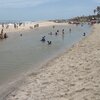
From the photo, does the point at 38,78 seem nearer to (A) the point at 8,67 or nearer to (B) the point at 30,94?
(B) the point at 30,94

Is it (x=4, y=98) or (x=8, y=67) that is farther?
(x=8, y=67)

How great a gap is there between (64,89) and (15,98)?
6.14 ft

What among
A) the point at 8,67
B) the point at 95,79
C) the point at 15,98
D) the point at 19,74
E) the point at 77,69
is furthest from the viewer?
the point at 8,67

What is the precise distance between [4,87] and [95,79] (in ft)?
14.2

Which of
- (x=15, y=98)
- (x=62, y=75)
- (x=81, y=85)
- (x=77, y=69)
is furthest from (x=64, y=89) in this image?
(x=77, y=69)

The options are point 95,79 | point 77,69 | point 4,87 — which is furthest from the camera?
point 77,69

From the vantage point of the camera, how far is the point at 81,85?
12.5m

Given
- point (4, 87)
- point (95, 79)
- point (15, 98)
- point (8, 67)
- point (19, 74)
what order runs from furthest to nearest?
point (8, 67), point (19, 74), point (4, 87), point (95, 79), point (15, 98)

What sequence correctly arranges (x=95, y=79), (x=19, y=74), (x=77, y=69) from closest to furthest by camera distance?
(x=95, y=79)
(x=77, y=69)
(x=19, y=74)

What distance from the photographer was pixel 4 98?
12.1 meters

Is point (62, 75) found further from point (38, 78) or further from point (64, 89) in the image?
point (64, 89)

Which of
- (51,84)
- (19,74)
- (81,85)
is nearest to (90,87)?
(81,85)

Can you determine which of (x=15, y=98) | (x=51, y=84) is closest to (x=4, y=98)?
(x=15, y=98)

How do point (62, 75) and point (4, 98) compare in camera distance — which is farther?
point (62, 75)
